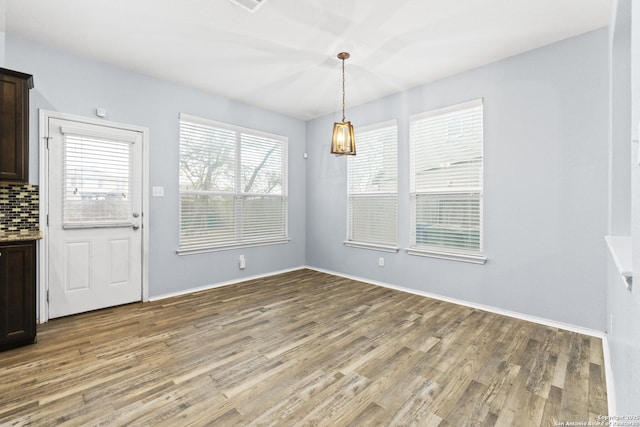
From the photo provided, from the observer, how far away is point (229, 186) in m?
4.64

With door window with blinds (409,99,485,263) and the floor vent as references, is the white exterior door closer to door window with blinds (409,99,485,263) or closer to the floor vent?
the floor vent

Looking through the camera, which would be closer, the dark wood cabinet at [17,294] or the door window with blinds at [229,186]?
the dark wood cabinet at [17,294]

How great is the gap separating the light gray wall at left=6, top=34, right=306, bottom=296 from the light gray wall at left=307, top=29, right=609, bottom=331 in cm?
261

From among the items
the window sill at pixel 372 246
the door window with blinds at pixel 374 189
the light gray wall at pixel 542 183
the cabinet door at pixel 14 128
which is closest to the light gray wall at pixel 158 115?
the cabinet door at pixel 14 128

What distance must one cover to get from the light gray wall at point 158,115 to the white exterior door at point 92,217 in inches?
6.5

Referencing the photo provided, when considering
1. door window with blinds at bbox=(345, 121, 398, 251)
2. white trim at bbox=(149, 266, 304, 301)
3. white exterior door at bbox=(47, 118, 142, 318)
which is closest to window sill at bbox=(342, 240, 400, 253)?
door window with blinds at bbox=(345, 121, 398, 251)

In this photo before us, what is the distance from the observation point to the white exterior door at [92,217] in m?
3.22

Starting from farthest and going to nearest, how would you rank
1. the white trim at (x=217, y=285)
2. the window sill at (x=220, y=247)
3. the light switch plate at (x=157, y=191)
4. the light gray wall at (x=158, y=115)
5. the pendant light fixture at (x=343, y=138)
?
the window sill at (x=220, y=247)
the white trim at (x=217, y=285)
the light switch plate at (x=157, y=191)
the pendant light fixture at (x=343, y=138)
the light gray wall at (x=158, y=115)

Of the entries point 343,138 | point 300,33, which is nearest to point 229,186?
point 343,138

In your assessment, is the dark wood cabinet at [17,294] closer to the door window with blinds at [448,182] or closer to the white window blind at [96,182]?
the white window blind at [96,182]

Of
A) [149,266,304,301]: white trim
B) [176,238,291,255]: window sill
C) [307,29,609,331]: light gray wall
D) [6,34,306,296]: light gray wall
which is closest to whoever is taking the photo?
[307,29,609,331]: light gray wall

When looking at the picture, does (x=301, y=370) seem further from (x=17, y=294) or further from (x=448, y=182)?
(x=448, y=182)

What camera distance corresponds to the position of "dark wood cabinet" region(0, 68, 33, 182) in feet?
8.57

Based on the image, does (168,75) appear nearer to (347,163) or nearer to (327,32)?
(327,32)
